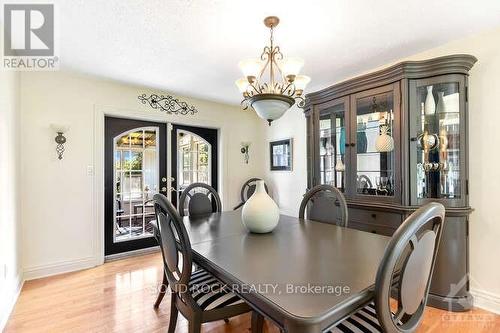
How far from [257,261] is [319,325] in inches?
17.6

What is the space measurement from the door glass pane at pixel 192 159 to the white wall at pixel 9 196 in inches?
71.3

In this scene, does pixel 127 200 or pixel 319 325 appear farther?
pixel 127 200

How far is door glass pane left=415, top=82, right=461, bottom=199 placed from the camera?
2.11 metres

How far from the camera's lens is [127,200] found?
3.46 metres

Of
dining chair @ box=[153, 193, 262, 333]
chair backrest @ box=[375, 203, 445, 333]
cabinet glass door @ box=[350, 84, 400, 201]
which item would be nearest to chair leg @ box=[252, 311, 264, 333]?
dining chair @ box=[153, 193, 262, 333]

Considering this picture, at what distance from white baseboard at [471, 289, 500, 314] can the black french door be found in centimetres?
328

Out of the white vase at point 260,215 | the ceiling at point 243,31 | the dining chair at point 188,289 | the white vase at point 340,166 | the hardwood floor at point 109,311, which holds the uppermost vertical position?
the ceiling at point 243,31

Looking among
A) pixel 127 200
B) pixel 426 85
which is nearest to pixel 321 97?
pixel 426 85

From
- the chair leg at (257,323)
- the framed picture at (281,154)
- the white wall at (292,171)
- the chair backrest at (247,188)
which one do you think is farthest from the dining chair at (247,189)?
the chair leg at (257,323)

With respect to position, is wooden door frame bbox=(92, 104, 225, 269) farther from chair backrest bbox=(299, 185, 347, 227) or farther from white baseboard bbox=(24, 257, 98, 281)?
chair backrest bbox=(299, 185, 347, 227)

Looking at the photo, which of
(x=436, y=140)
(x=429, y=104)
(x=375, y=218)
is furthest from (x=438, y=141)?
(x=375, y=218)

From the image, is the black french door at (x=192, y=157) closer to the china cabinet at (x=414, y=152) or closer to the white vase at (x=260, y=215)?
the china cabinet at (x=414, y=152)

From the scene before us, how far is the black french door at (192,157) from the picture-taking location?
378 cm

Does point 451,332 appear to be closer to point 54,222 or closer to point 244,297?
point 244,297
